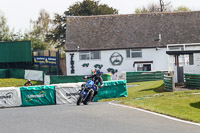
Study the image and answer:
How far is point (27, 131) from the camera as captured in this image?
11.6m

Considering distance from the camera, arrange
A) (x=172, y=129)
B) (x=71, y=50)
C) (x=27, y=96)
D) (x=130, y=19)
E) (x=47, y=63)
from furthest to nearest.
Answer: (x=47, y=63)
(x=130, y=19)
(x=71, y=50)
(x=27, y=96)
(x=172, y=129)

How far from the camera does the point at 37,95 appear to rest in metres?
23.9

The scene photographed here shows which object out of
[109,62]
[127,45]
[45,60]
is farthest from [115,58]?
[45,60]

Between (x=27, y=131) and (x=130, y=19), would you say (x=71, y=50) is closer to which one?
(x=130, y=19)

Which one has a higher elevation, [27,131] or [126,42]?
[126,42]

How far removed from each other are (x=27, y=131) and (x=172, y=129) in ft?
13.4

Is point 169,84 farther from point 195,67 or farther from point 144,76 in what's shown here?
point 144,76

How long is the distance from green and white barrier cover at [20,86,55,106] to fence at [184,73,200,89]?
10.1 m

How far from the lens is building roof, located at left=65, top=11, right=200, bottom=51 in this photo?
50.5 metres

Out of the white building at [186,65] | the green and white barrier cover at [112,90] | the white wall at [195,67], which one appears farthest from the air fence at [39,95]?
the white wall at [195,67]

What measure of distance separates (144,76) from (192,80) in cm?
1487

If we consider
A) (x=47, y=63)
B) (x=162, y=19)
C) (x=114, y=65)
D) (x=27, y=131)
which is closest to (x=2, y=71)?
(x=47, y=63)

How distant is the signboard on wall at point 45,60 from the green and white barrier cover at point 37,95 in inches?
1306

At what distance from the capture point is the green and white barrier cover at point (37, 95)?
23781 millimetres
